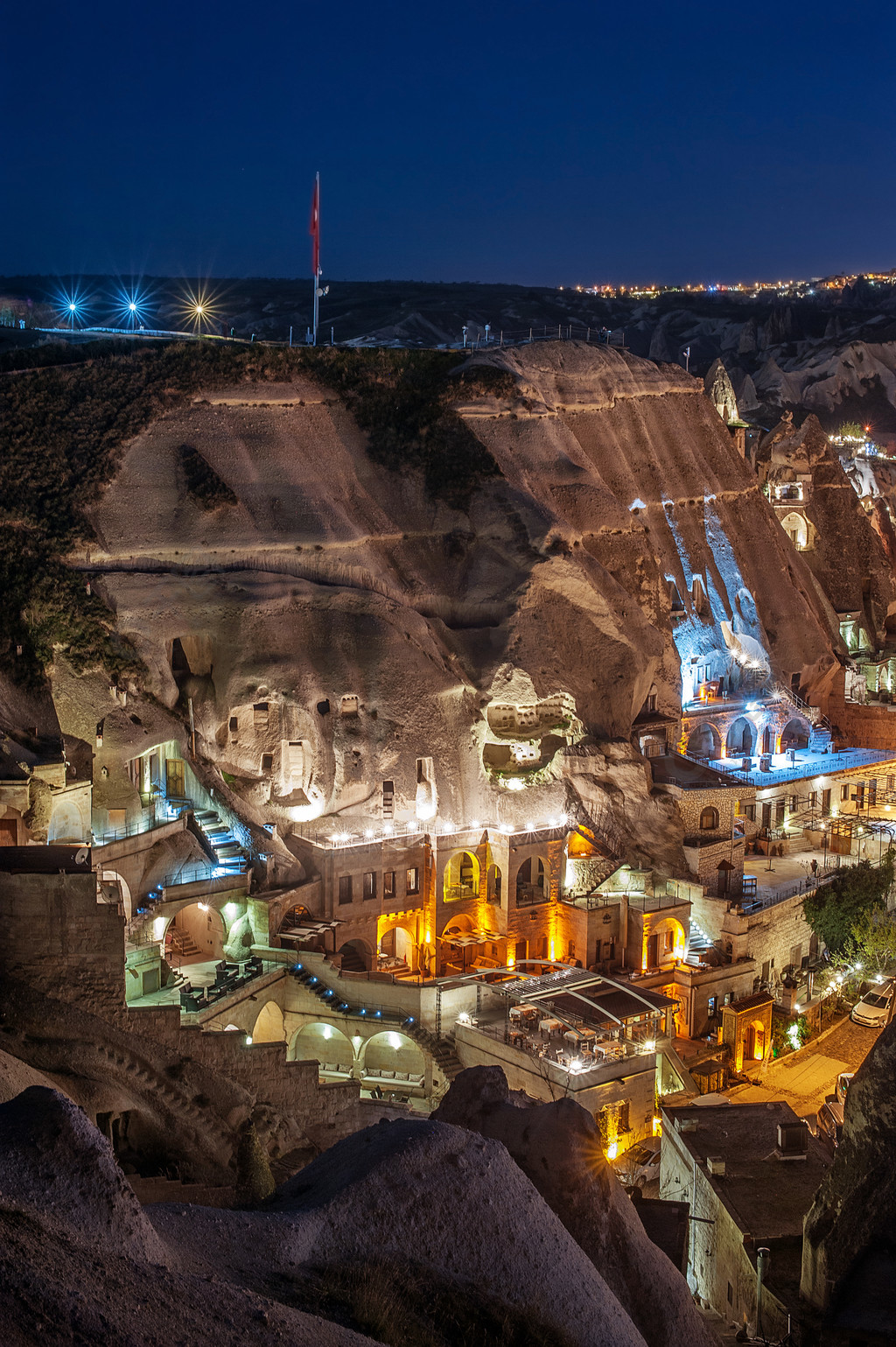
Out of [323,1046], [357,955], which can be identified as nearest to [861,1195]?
[323,1046]

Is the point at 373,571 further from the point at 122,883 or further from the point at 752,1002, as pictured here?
the point at 752,1002

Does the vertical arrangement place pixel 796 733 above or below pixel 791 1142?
above

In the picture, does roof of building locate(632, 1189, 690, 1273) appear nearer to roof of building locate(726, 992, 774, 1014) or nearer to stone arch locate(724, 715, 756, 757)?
roof of building locate(726, 992, 774, 1014)

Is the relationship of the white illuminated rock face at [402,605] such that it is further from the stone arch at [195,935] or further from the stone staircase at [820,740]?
the stone staircase at [820,740]

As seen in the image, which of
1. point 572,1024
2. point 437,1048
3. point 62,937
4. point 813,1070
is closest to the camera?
point 62,937

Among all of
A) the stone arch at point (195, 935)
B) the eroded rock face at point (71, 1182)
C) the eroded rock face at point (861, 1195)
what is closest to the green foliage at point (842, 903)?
the stone arch at point (195, 935)

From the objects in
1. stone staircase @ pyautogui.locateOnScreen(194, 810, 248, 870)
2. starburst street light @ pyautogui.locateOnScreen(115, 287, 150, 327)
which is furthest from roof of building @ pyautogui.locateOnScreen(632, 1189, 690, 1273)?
starburst street light @ pyautogui.locateOnScreen(115, 287, 150, 327)
